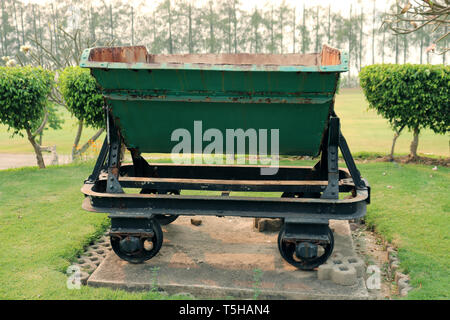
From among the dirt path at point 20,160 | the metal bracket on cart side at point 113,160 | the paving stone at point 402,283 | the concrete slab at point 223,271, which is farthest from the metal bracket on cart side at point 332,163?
the dirt path at point 20,160

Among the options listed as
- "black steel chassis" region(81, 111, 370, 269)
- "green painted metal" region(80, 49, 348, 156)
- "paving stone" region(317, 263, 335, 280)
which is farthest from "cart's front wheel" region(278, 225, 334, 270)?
"green painted metal" region(80, 49, 348, 156)

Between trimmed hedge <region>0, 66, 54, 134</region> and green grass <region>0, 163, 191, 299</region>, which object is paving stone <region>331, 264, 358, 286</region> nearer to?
green grass <region>0, 163, 191, 299</region>

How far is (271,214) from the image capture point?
4.21m

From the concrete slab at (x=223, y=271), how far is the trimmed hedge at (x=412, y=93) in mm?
4495

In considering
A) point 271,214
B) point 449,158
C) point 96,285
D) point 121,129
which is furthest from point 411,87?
point 96,285

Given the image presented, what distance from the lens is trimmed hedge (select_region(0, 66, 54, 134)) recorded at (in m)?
8.27

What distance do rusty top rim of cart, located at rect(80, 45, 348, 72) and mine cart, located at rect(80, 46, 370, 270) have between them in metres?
0.01

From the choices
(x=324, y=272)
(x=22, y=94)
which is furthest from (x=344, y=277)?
(x=22, y=94)

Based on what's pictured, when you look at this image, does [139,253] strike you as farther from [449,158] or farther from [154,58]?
[449,158]

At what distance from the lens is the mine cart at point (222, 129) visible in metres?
3.90

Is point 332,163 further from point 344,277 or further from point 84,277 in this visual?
point 84,277

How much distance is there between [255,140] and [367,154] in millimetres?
6767

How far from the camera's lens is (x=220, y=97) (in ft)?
13.3

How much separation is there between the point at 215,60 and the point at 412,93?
4.60m
